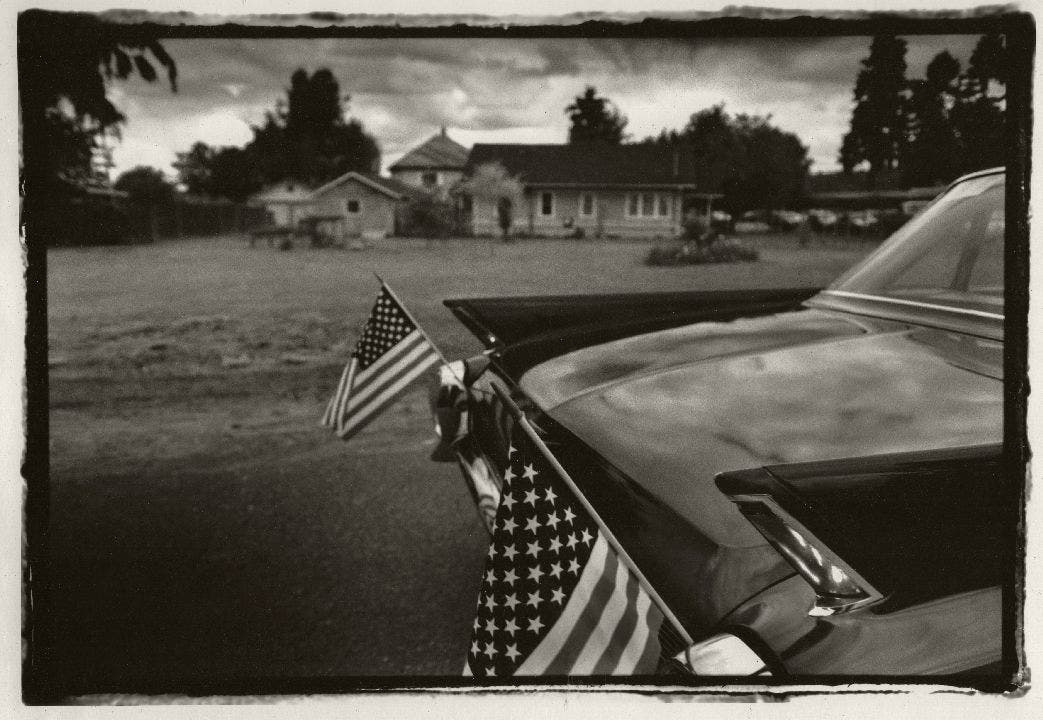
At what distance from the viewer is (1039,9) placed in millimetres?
1988

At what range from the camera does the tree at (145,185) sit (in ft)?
11.3

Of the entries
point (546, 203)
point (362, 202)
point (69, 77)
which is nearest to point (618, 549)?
point (69, 77)

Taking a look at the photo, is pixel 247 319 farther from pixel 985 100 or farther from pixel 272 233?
pixel 985 100

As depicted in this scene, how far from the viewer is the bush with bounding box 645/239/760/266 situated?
4355mm

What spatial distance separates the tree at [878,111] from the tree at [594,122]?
862 millimetres

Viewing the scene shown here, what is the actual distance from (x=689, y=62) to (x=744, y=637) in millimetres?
1795

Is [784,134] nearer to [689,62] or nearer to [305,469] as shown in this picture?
[689,62]

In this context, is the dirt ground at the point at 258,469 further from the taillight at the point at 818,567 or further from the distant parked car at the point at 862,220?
the taillight at the point at 818,567

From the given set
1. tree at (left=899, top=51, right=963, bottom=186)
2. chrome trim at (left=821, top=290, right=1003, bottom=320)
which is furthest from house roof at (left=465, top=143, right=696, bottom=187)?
chrome trim at (left=821, top=290, right=1003, bottom=320)

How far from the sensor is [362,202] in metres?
4.86

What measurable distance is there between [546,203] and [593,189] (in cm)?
25

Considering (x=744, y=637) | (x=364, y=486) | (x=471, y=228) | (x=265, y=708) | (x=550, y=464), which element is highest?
(x=471, y=228)

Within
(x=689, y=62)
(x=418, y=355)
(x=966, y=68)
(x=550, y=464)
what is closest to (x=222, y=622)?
(x=418, y=355)

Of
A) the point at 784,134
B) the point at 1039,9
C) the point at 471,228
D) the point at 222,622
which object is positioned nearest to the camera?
the point at 1039,9
